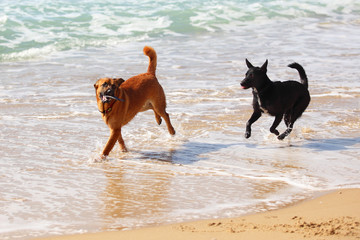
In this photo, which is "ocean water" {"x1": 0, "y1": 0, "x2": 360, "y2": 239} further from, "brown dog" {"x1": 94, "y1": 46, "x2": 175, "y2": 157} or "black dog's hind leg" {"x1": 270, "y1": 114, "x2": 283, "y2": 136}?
"brown dog" {"x1": 94, "y1": 46, "x2": 175, "y2": 157}

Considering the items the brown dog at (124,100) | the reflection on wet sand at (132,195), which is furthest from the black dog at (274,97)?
the reflection on wet sand at (132,195)

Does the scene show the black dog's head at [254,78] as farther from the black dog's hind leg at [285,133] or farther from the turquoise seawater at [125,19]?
the turquoise seawater at [125,19]

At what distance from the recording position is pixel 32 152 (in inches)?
246

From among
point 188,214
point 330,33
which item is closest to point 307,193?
point 188,214

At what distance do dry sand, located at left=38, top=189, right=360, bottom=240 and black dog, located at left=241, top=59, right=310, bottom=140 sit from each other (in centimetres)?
268

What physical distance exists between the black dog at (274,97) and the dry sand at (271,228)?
105 inches

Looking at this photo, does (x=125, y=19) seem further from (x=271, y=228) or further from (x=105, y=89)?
(x=271, y=228)

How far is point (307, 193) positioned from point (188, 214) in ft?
3.87

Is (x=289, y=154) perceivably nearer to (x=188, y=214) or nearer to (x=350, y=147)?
(x=350, y=147)

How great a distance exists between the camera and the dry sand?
366cm

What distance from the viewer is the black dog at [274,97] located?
682cm

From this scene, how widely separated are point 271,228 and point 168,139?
3.36 meters

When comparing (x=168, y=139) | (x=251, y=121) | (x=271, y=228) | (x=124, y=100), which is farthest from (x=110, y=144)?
(x=271, y=228)

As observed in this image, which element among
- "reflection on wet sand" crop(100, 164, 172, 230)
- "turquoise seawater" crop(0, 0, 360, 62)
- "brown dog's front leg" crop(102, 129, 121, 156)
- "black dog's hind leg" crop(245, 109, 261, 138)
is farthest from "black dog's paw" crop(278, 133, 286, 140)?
"turquoise seawater" crop(0, 0, 360, 62)
